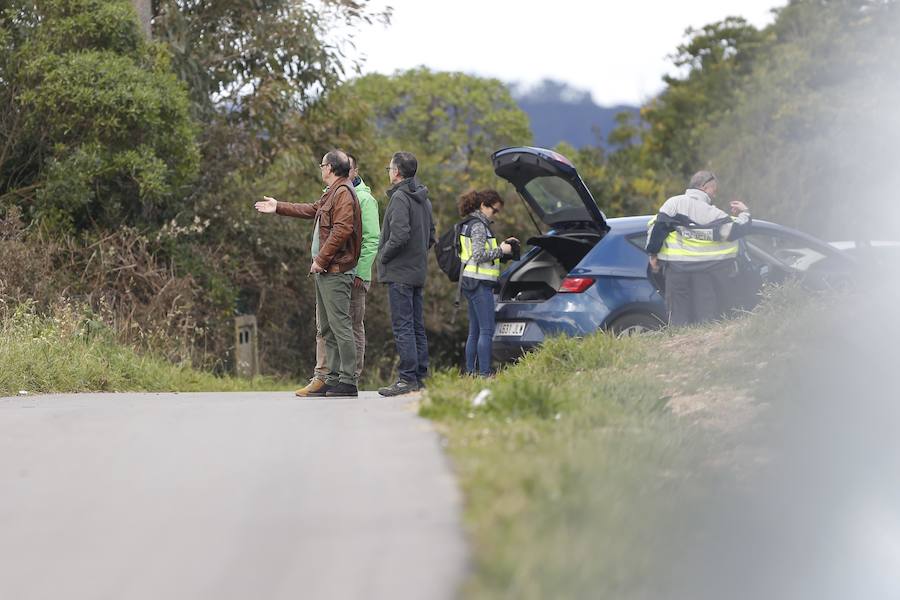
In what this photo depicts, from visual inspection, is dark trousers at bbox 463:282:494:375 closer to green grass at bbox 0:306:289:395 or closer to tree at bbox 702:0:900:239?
green grass at bbox 0:306:289:395

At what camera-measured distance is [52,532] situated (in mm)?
5223

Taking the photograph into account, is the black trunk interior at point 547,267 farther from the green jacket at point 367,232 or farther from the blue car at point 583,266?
the green jacket at point 367,232

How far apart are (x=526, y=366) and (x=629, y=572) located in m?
5.63

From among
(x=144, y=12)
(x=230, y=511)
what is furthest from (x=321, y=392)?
(x=144, y=12)

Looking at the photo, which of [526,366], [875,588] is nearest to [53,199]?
[526,366]

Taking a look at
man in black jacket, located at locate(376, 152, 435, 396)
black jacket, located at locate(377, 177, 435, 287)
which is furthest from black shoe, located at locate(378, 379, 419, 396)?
black jacket, located at locate(377, 177, 435, 287)

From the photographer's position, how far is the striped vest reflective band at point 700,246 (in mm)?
11188

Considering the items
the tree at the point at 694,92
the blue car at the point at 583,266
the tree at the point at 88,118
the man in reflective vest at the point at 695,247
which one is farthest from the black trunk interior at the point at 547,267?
the tree at the point at 694,92

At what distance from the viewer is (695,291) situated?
11250 millimetres

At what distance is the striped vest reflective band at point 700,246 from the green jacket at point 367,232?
242cm

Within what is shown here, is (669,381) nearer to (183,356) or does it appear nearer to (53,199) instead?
(183,356)

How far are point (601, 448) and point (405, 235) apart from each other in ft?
16.2

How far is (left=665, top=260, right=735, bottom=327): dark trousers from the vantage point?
11.2 metres

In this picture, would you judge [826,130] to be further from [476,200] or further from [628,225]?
[476,200]
